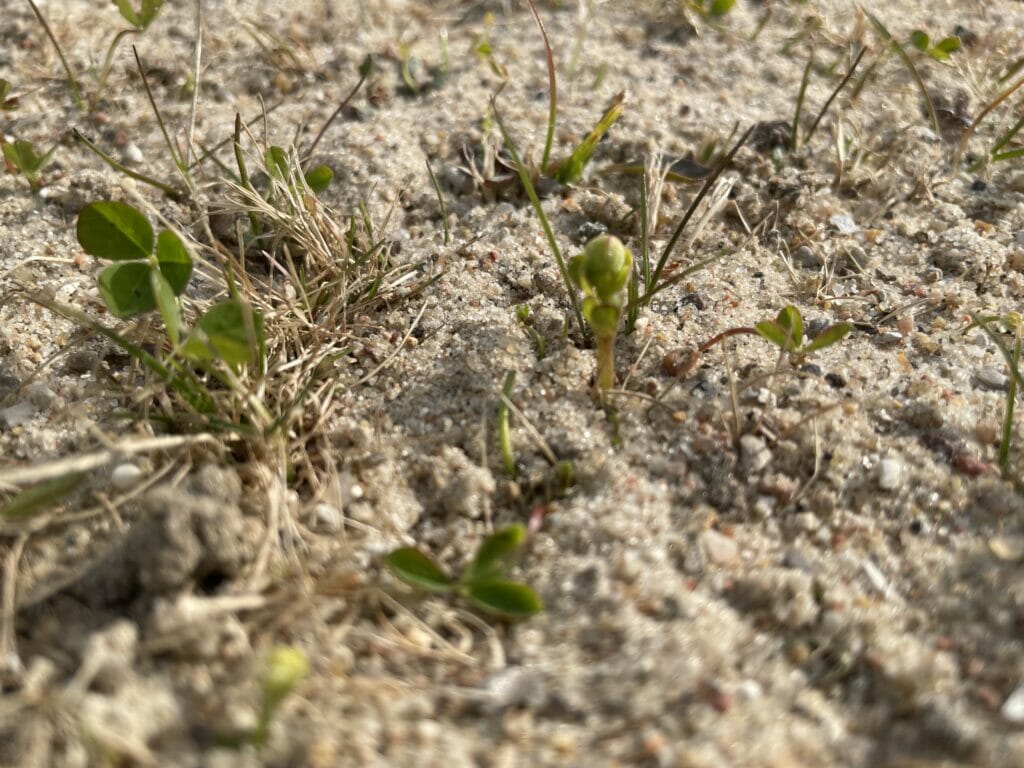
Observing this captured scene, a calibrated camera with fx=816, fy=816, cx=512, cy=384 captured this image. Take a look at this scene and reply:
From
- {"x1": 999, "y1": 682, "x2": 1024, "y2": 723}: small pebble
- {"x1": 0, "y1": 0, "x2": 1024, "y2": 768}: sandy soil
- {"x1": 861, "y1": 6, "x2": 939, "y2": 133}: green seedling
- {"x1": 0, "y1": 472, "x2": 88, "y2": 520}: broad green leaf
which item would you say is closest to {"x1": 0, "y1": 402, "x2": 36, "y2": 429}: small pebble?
{"x1": 0, "y1": 0, "x2": 1024, "y2": 768}: sandy soil

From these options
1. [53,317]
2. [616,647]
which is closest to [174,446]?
[53,317]

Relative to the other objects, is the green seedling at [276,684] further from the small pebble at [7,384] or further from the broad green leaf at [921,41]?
the broad green leaf at [921,41]

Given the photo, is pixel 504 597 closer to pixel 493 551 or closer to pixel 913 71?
pixel 493 551

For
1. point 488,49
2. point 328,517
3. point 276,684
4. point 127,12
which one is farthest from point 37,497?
point 488,49

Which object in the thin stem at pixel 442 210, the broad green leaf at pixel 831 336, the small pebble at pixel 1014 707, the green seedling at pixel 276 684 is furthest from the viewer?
the thin stem at pixel 442 210

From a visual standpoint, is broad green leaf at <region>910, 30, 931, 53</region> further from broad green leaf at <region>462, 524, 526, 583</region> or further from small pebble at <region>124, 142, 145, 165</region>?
small pebble at <region>124, 142, 145, 165</region>

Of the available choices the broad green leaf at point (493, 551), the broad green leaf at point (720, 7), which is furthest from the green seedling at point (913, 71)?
the broad green leaf at point (493, 551)

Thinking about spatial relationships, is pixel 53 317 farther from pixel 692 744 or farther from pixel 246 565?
pixel 692 744
